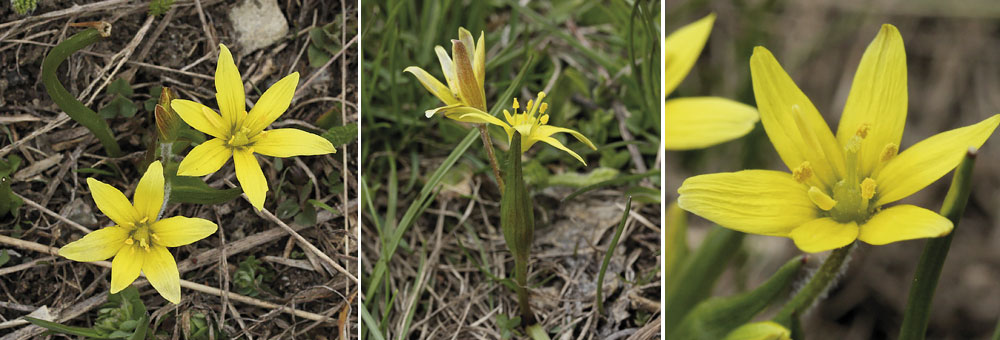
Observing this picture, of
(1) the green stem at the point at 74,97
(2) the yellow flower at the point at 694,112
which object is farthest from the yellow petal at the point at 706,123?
(1) the green stem at the point at 74,97

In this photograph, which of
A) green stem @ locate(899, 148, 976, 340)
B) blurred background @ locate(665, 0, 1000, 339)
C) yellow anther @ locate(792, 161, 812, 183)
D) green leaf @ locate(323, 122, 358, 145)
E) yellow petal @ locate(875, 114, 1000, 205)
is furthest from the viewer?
blurred background @ locate(665, 0, 1000, 339)

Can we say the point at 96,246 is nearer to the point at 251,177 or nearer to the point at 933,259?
the point at 251,177

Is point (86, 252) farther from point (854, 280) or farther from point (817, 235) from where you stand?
point (854, 280)

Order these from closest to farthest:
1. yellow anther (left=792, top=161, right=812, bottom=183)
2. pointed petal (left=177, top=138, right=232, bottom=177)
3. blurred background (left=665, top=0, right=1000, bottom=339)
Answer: yellow anther (left=792, top=161, right=812, bottom=183) → pointed petal (left=177, top=138, right=232, bottom=177) → blurred background (left=665, top=0, right=1000, bottom=339)

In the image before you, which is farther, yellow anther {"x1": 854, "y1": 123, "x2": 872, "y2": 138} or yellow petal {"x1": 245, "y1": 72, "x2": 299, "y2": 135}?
yellow petal {"x1": 245, "y1": 72, "x2": 299, "y2": 135}

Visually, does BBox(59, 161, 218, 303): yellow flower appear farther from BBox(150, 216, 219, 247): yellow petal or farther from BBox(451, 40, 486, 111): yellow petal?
BBox(451, 40, 486, 111): yellow petal

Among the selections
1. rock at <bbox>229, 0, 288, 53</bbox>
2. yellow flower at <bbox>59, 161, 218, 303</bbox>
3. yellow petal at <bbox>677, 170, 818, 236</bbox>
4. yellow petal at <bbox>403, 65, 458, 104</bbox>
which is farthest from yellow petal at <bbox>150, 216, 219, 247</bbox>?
yellow petal at <bbox>677, 170, 818, 236</bbox>

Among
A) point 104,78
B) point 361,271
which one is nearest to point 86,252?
point 104,78

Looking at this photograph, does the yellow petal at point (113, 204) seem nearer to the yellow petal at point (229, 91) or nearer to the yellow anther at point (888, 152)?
the yellow petal at point (229, 91)
